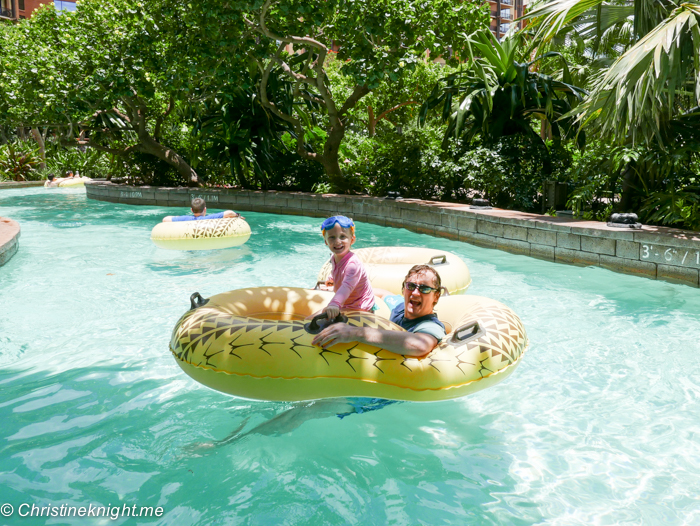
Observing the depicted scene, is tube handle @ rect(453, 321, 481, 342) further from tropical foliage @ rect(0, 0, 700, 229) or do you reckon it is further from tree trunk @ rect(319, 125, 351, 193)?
tree trunk @ rect(319, 125, 351, 193)

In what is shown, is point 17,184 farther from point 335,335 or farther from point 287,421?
point 335,335

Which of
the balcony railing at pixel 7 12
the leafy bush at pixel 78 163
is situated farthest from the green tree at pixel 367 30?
the balcony railing at pixel 7 12

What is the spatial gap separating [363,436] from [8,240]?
25.0 ft

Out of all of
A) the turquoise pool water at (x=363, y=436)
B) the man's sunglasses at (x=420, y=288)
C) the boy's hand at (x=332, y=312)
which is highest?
the man's sunglasses at (x=420, y=288)

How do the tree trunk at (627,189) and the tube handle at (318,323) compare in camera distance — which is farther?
the tree trunk at (627,189)

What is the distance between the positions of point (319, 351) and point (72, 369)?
2499mm

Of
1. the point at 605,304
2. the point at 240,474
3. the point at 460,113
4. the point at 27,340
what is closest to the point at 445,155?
the point at 460,113

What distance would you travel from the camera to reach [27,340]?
5.35m

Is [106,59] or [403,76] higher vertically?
[106,59]

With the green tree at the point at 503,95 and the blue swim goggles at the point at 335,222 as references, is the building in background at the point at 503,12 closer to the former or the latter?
the green tree at the point at 503,95

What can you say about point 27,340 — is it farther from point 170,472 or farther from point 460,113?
point 460,113

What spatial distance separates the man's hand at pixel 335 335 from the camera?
11.3 feet

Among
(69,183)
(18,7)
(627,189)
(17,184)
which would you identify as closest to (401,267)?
(627,189)

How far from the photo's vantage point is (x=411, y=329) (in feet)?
12.4
